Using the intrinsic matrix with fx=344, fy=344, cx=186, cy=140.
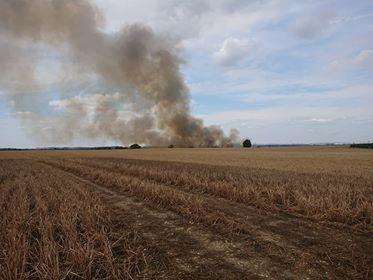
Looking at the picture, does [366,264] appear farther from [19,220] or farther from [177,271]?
[19,220]

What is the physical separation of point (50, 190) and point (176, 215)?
7065 millimetres

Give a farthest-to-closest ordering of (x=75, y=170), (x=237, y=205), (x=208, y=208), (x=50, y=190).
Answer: (x=75, y=170) → (x=50, y=190) → (x=237, y=205) → (x=208, y=208)

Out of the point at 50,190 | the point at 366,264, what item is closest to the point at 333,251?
the point at 366,264

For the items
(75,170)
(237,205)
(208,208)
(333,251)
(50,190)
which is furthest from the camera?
(75,170)

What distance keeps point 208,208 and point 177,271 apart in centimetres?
533

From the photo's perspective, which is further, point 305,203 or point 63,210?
point 305,203

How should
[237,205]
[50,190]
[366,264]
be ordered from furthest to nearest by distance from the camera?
[50,190] < [237,205] < [366,264]

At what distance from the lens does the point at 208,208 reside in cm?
1184

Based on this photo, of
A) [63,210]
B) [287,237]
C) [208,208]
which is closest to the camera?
[287,237]

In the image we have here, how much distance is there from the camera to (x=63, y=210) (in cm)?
1059

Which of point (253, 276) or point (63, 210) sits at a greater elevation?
point (63, 210)

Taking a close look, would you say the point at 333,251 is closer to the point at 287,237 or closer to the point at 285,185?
the point at 287,237

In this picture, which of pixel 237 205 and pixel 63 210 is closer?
pixel 63 210

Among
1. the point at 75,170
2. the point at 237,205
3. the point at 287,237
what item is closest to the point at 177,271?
the point at 287,237
